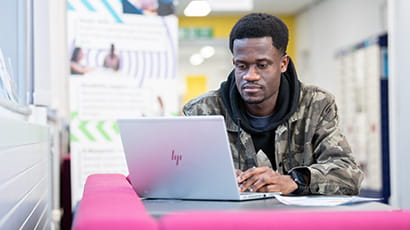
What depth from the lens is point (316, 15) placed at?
10.2 metres

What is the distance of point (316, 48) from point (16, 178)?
29.6 feet

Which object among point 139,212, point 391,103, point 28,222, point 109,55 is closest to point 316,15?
point 391,103

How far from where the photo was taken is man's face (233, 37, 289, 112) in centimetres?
215

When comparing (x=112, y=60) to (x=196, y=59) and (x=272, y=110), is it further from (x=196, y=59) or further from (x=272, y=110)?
(x=196, y=59)

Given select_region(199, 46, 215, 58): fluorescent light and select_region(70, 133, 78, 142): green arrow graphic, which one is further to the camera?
select_region(199, 46, 215, 58): fluorescent light

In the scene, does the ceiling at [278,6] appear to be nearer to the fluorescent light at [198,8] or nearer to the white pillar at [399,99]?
the fluorescent light at [198,8]

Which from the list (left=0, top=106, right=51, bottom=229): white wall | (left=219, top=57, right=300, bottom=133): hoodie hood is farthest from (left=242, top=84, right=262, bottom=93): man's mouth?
(left=0, top=106, right=51, bottom=229): white wall

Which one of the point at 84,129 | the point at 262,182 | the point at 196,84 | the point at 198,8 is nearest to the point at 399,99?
the point at 84,129

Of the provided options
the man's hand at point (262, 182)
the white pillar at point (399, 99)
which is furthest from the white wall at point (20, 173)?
the white pillar at point (399, 99)

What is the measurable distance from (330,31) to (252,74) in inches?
302

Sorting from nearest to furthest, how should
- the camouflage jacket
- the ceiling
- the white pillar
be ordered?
the camouflage jacket < the white pillar < the ceiling

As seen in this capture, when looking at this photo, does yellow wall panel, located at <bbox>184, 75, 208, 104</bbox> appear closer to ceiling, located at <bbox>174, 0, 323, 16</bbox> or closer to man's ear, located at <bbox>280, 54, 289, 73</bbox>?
ceiling, located at <bbox>174, 0, 323, 16</bbox>

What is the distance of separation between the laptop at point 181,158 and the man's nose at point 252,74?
0.59 meters

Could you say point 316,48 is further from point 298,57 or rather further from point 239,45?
point 239,45
